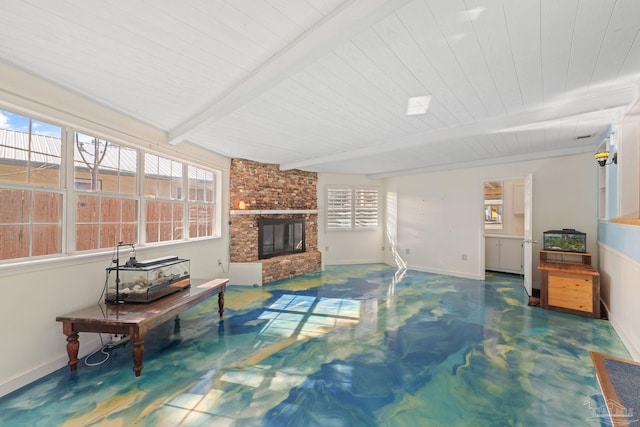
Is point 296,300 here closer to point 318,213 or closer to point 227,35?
point 318,213

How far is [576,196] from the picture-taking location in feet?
16.0

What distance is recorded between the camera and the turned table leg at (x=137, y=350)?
2455mm

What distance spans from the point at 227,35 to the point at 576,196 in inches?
237

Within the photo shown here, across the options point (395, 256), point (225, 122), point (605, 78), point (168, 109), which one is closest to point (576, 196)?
point (605, 78)

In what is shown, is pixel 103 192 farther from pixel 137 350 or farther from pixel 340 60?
pixel 340 60

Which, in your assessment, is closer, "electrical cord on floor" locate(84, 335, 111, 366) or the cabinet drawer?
"electrical cord on floor" locate(84, 335, 111, 366)

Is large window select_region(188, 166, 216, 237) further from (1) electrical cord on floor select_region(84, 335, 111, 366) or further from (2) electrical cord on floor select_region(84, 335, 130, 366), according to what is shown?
(1) electrical cord on floor select_region(84, 335, 111, 366)

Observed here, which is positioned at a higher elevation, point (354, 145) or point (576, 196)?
point (354, 145)

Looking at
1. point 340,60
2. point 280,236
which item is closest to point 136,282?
point 340,60

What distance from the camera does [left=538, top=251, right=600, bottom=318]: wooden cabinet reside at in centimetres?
390

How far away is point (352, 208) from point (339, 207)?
388mm

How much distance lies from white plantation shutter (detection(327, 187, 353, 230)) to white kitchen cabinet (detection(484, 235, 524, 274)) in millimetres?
3512

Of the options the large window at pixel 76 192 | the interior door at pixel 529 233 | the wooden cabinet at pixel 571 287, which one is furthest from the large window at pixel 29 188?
the interior door at pixel 529 233

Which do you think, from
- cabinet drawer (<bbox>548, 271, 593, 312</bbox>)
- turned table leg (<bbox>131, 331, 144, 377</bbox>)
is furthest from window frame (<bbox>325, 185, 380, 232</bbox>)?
turned table leg (<bbox>131, 331, 144, 377</bbox>)
